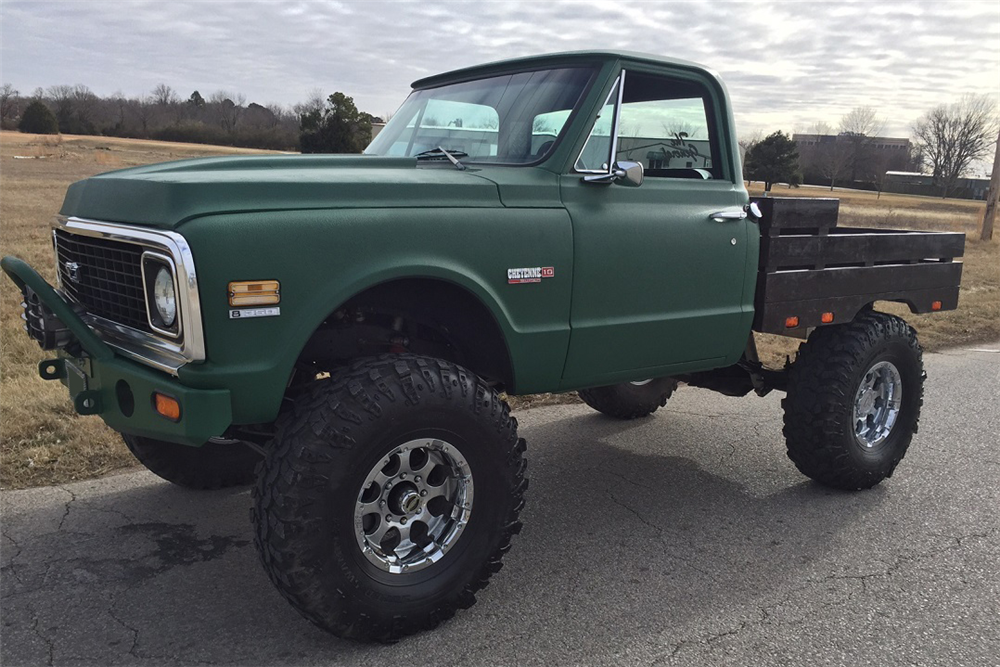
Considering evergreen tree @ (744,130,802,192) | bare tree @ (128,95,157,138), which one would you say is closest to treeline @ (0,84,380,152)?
bare tree @ (128,95,157,138)

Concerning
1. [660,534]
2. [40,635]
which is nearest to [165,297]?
[40,635]

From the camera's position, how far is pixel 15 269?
3092 millimetres

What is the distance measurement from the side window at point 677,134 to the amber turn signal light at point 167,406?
101 inches

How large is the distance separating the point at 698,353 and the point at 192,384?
244 cm

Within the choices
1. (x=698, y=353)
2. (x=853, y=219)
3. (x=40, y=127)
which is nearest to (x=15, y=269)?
(x=698, y=353)

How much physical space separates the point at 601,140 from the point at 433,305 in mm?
1089

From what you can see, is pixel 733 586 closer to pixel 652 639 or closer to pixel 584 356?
pixel 652 639

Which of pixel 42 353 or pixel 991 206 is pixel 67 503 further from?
pixel 991 206

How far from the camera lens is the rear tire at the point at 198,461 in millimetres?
3996

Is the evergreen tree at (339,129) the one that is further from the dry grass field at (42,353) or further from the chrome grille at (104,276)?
the chrome grille at (104,276)

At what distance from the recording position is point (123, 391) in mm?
2982

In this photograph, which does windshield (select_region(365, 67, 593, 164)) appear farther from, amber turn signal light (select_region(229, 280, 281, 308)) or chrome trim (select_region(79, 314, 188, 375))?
chrome trim (select_region(79, 314, 188, 375))

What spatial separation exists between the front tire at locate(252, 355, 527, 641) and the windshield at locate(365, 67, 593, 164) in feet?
3.87

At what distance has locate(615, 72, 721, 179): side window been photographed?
424cm
